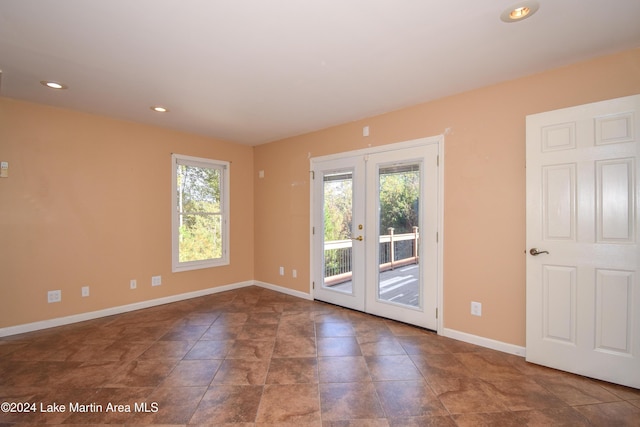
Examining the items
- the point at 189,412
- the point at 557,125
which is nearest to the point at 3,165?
the point at 189,412

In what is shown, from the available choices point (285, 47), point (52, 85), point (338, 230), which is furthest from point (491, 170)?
point (52, 85)

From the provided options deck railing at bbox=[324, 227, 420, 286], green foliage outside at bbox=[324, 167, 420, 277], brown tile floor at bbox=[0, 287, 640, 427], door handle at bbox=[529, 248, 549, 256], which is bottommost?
brown tile floor at bbox=[0, 287, 640, 427]

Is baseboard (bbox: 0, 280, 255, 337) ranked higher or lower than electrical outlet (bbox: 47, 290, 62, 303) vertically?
lower

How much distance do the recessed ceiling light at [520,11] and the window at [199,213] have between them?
4.14 meters

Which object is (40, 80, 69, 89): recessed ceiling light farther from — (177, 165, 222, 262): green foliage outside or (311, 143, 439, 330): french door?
(311, 143, 439, 330): french door

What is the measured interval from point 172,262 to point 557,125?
4756 millimetres

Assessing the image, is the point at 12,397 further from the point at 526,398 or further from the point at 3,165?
the point at 526,398

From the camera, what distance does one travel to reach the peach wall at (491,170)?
94.3 inches

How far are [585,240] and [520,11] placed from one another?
1739mm

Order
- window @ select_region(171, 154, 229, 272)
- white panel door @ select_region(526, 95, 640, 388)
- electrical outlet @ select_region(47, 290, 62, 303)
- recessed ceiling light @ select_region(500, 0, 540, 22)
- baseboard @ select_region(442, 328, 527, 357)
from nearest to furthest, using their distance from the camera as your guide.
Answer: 1. recessed ceiling light @ select_region(500, 0, 540, 22)
2. white panel door @ select_region(526, 95, 640, 388)
3. baseboard @ select_region(442, 328, 527, 357)
4. electrical outlet @ select_region(47, 290, 62, 303)
5. window @ select_region(171, 154, 229, 272)

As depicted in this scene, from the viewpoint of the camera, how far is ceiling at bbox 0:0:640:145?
1775 millimetres

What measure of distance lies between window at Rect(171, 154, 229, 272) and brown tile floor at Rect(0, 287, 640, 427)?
1.36 m

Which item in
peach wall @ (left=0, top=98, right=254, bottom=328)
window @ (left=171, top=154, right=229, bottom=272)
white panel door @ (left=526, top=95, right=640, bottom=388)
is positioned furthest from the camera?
window @ (left=171, top=154, right=229, bottom=272)

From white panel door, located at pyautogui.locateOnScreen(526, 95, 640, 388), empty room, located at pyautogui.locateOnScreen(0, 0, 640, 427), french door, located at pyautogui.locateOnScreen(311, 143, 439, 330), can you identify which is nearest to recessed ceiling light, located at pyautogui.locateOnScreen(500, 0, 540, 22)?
empty room, located at pyautogui.locateOnScreen(0, 0, 640, 427)
